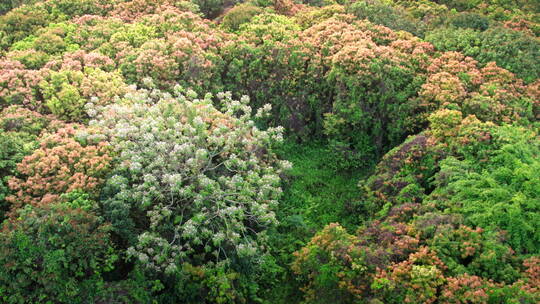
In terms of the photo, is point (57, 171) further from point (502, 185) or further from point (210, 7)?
point (210, 7)

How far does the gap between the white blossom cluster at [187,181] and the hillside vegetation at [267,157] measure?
5 cm

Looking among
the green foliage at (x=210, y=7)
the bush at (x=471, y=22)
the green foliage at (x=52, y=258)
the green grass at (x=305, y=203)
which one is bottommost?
the green grass at (x=305, y=203)

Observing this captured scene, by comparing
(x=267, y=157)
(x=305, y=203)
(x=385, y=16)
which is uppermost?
(x=385, y=16)

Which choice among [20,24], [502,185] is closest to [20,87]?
[20,24]

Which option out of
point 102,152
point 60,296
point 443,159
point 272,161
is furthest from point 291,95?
point 60,296

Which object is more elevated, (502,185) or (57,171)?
(502,185)

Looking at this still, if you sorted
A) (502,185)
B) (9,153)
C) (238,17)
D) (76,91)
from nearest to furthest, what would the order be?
(502,185) < (9,153) < (76,91) < (238,17)

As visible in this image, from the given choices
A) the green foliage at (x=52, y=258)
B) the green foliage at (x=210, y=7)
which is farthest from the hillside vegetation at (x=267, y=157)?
the green foliage at (x=210, y=7)

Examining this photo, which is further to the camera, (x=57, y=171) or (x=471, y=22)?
(x=471, y=22)

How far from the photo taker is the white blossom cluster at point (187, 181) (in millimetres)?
8258

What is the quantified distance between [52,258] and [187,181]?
2887 mm

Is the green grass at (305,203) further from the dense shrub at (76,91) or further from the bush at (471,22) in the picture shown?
the bush at (471,22)

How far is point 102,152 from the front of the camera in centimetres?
923

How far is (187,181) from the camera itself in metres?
9.20
